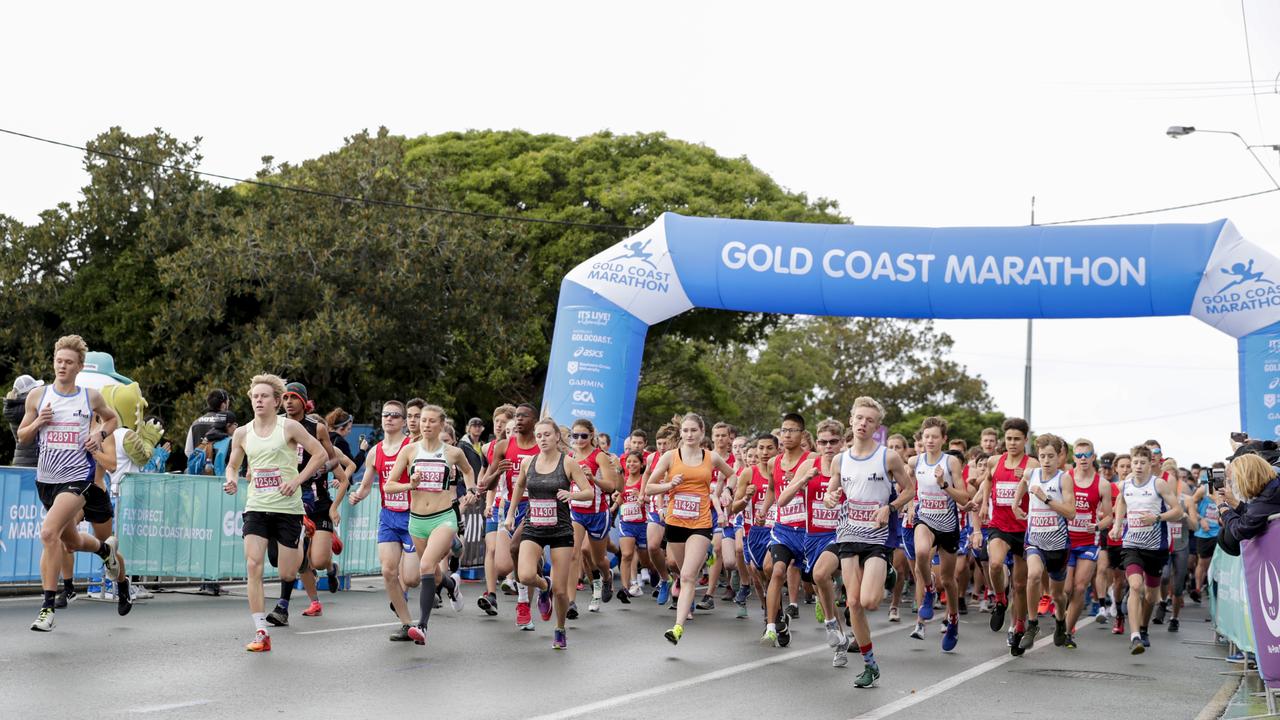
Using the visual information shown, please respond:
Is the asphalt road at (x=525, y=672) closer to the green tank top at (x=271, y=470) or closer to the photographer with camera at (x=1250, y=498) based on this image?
the green tank top at (x=271, y=470)

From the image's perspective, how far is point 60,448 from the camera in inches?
438

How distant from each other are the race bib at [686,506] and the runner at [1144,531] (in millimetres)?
4219

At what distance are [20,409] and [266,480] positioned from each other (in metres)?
3.13

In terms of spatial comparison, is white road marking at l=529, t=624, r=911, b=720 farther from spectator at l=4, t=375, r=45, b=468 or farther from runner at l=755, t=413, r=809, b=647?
spectator at l=4, t=375, r=45, b=468

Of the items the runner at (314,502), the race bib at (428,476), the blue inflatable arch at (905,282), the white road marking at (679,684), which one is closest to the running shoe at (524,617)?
the race bib at (428,476)

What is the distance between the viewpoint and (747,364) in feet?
226

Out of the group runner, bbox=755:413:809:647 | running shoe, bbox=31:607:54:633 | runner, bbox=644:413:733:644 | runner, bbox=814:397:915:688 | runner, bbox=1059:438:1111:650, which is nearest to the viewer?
runner, bbox=814:397:915:688

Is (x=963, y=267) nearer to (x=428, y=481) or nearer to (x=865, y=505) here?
(x=865, y=505)

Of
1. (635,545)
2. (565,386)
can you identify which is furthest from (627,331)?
(635,545)

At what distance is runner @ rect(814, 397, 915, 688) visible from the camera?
1036 centimetres

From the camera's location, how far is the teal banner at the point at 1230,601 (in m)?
11.2

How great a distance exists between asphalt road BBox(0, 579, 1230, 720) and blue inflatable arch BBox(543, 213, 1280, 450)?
22.3ft

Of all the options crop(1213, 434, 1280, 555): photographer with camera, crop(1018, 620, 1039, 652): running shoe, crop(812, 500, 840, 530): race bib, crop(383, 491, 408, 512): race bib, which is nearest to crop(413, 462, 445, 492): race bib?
crop(383, 491, 408, 512): race bib

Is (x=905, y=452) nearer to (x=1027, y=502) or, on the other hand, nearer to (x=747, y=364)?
(x=1027, y=502)
